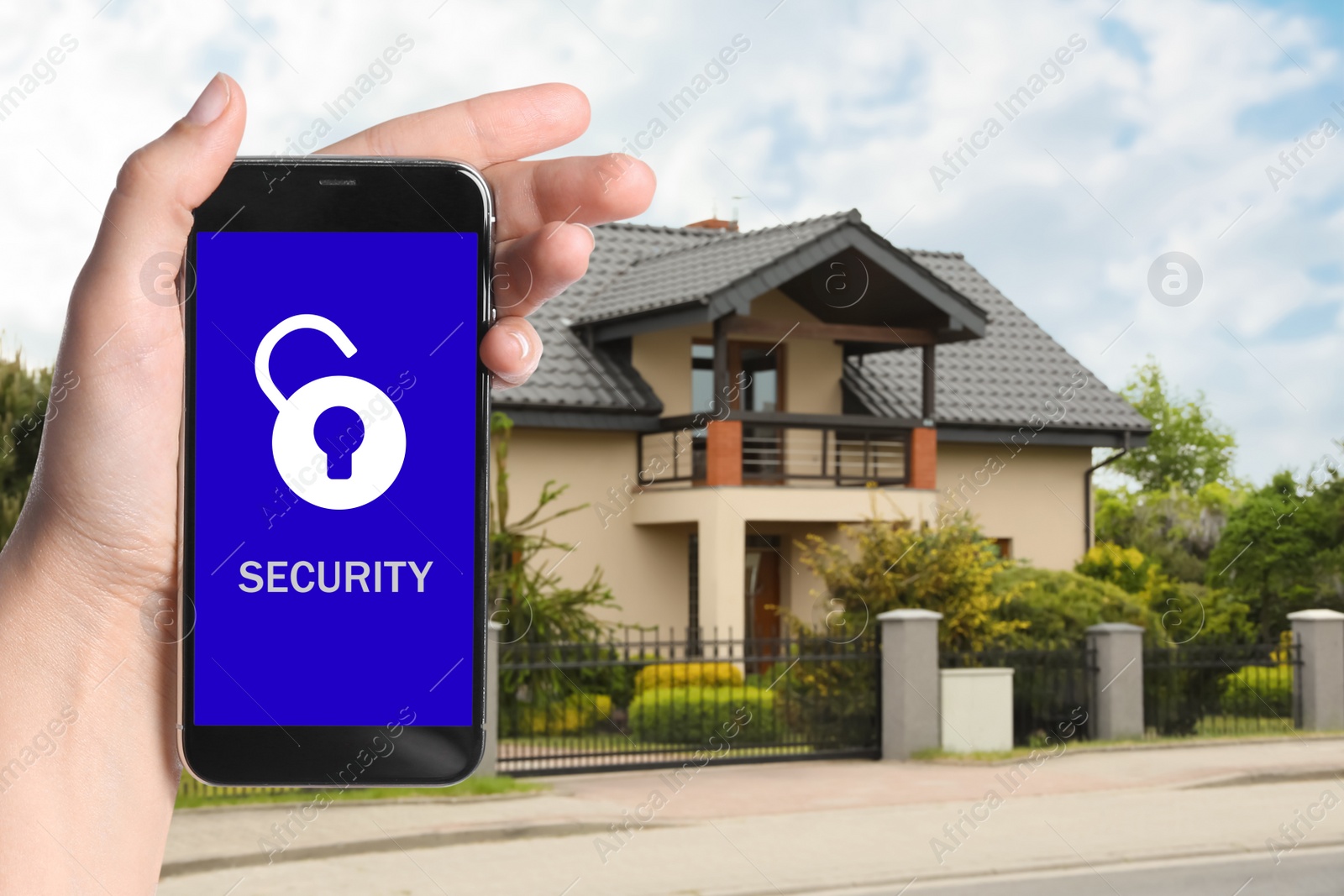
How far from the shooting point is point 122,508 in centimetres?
201

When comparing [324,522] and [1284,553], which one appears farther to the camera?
[1284,553]

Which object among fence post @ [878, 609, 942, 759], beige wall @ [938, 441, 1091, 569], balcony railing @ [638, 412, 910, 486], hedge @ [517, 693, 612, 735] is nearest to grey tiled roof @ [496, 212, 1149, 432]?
balcony railing @ [638, 412, 910, 486]

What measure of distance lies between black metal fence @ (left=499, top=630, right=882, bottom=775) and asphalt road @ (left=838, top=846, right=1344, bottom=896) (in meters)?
5.02

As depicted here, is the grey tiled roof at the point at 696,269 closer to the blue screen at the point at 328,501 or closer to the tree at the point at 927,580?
the tree at the point at 927,580

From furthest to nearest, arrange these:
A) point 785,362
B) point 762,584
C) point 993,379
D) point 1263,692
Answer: point 993,379 → point 785,362 → point 762,584 → point 1263,692

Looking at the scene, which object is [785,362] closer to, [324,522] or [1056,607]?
[1056,607]

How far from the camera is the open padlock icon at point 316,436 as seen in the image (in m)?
2.06

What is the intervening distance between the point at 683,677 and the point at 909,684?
266 centimetres

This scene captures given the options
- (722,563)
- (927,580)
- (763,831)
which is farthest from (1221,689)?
(763,831)

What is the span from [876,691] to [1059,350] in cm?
1246

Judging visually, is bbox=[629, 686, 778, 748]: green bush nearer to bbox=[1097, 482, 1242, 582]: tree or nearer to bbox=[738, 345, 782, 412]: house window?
bbox=[738, 345, 782, 412]: house window

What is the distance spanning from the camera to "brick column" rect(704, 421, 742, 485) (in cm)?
1912

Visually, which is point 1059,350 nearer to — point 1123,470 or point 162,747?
point 162,747

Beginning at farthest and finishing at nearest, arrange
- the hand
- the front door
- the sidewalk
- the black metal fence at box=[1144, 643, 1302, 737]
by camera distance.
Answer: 1. the front door
2. the black metal fence at box=[1144, 643, 1302, 737]
3. the sidewalk
4. the hand
